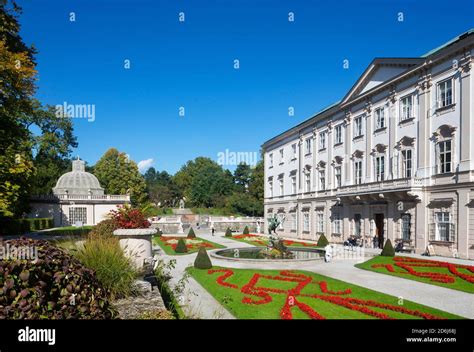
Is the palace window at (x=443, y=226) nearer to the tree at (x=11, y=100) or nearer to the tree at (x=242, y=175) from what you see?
the tree at (x=11, y=100)

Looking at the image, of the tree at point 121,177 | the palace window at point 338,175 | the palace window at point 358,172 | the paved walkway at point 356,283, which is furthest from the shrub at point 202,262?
the tree at point 121,177

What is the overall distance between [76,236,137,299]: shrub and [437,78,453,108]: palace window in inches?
967

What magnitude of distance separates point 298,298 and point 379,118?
23.8 meters

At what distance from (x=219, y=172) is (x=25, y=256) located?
10518 cm

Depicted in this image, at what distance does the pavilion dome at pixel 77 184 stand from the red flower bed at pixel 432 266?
54194mm

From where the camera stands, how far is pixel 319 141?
4191 cm

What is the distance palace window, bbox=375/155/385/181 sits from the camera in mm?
30812

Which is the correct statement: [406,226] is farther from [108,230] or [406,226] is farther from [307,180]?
[108,230]

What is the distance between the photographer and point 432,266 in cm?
1970

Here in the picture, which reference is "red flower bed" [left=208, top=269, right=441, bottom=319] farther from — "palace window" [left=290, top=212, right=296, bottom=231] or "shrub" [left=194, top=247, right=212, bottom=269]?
"palace window" [left=290, top=212, right=296, bottom=231]

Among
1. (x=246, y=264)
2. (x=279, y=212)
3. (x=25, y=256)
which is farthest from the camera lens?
(x=279, y=212)

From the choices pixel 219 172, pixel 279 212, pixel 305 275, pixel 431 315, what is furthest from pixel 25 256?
pixel 219 172

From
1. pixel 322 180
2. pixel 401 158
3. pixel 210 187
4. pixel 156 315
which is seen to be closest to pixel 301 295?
pixel 156 315
